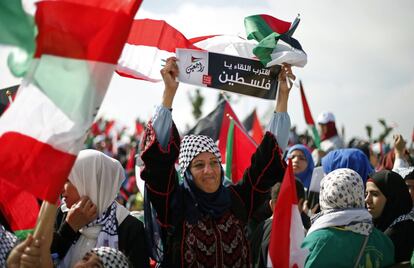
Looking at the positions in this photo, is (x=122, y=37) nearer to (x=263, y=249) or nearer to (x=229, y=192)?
(x=229, y=192)

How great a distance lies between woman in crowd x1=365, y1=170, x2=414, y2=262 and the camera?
4645mm

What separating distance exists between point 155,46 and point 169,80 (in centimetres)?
57

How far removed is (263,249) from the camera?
4418mm

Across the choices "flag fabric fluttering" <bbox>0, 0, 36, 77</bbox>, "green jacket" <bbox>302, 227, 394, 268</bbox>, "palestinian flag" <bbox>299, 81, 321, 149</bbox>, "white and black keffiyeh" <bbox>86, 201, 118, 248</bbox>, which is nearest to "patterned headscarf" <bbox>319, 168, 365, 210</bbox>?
"green jacket" <bbox>302, 227, 394, 268</bbox>

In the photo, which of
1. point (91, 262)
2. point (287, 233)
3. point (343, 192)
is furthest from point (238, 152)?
point (91, 262)

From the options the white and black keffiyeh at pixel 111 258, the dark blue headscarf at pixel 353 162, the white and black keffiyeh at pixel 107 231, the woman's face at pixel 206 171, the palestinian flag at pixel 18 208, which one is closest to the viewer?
the palestinian flag at pixel 18 208

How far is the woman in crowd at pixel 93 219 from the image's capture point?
3.80m

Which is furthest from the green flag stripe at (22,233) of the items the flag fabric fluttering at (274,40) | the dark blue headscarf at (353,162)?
the dark blue headscarf at (353,162)

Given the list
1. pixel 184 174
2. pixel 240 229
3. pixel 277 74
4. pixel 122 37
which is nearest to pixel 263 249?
pixel 240 229

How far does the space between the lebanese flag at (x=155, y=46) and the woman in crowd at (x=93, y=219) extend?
0.70m

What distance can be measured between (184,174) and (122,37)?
1.26 meters

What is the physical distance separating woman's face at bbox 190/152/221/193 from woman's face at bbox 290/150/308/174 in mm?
2879

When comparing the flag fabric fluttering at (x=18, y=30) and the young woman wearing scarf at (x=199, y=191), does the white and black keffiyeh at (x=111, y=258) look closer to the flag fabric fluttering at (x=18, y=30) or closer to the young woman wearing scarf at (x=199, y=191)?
the young woman wearing scarf at (x=199, y=191)

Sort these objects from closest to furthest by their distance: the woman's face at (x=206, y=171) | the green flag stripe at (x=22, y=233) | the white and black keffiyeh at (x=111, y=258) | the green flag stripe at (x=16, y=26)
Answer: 1. the green flag stripe at (x=16, y=26)
2. the white and black keffiyeh at (x=111, y=258)
3. the green flag stripe at (x=22, y=233)
4. the woman's face at (x=206, y=171)
